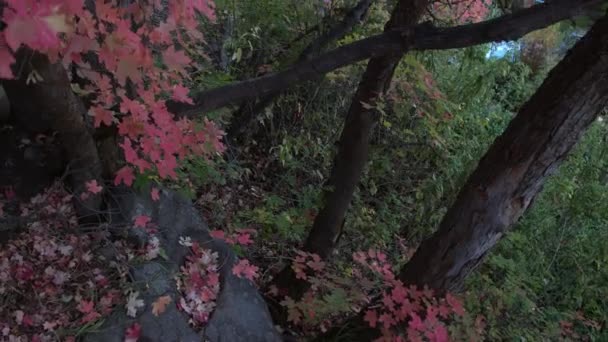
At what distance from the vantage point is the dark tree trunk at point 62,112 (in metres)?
2.22

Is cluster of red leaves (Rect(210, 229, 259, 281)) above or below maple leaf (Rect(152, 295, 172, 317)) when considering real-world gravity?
above

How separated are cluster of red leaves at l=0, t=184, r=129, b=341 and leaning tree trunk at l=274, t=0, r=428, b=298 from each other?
1.40m

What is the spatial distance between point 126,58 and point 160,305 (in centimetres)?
136

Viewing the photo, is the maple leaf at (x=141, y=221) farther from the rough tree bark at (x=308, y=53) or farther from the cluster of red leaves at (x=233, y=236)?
the rough tree bark at (x=308, y=53)

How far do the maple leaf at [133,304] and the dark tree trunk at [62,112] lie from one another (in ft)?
1.87

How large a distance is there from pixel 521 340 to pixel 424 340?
1210mm

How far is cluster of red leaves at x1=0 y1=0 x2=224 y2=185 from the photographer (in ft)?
4.03

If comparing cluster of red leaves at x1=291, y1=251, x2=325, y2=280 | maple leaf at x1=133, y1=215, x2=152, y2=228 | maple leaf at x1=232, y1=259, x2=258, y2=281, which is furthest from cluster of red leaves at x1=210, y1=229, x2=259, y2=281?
maple leaf at x1=133, y1=215, x2=152, y2=228

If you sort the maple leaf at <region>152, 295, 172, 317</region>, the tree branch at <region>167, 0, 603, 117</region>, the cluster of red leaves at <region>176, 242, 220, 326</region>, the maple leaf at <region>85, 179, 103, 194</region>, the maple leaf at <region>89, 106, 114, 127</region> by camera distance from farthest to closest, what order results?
the cluster of red leaves at <region>176, 242, 220, 326</region>
the maple leaf at <region>85, 179, 103, 194</region>
the maple leaf at <region>152, 295, 172, 317</region>
the maple leaf at <region>89, 106, 114, 127</region>
the tree branch at <region>167, 0, 603, 117</region>

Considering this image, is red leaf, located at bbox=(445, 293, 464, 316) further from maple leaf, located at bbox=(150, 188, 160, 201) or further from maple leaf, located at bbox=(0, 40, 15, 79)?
maple leaf, located at bbox=(0, 40, 15, 79)

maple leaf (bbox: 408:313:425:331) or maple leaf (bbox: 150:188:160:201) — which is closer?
maple leaf (bbox: 408:313:425:331)

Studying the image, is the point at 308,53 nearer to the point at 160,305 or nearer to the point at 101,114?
the point at 101,114

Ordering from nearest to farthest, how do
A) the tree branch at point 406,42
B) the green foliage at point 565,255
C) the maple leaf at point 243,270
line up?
1. the tree branch at point 406,42
2. the maple leaf at point 243,270
3. the green foliage at point 565,255

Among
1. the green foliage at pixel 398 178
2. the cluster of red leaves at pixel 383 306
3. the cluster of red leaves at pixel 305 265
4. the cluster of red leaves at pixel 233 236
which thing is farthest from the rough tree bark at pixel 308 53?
the cluster of red leaves at pixel 383 306
